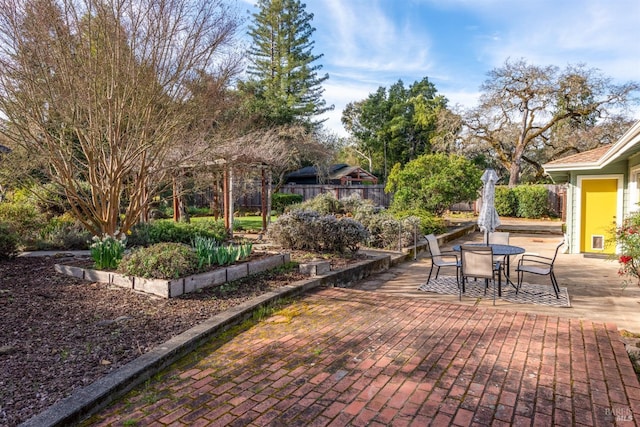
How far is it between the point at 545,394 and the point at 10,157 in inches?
360

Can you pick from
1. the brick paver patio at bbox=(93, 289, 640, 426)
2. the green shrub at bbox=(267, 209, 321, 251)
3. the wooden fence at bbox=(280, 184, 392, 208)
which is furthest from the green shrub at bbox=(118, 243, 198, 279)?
the wooden fence at bbox=(280, 184, 392, 208)

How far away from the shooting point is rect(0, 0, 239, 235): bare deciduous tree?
5508 mm

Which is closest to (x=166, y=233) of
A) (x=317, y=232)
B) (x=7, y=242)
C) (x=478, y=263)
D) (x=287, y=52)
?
(x=7, y=242)

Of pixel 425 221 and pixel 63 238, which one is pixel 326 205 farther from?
pixel 63 238

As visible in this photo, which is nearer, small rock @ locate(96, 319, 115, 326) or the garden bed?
small rock @ locate(96, 319, 115, 326)

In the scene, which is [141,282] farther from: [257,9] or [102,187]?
[257,9]

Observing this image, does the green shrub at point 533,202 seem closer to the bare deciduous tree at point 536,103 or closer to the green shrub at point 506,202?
the green shrub at point 506,202

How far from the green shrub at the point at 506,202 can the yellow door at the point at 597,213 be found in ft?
37.7

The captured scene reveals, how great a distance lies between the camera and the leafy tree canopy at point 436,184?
13.4m

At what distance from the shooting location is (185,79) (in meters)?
6.52

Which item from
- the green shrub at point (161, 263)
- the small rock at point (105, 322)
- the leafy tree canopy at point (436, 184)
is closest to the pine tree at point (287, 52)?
the leafy tree canopy at point (436, 184)

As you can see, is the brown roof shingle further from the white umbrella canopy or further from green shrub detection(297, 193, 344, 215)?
green shrub detection(297, 193, 344, 215)

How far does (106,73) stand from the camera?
584 cm

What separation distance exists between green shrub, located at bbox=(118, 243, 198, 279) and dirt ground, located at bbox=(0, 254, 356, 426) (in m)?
0.28
